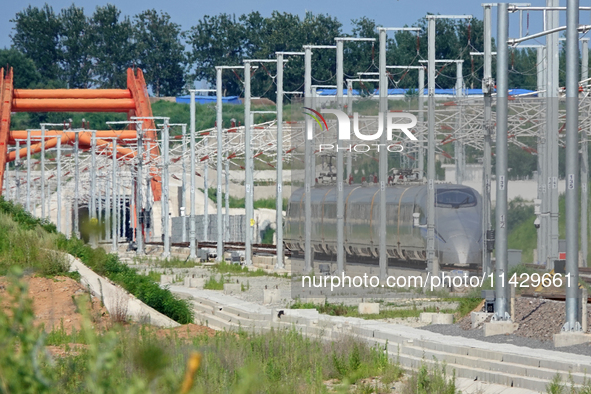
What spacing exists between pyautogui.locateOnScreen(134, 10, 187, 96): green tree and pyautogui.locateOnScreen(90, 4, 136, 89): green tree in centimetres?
158

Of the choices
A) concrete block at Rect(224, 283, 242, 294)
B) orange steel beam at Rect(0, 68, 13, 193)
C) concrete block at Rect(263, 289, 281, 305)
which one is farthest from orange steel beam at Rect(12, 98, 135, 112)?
concrete block at Rect(263, 289, 281, 305)

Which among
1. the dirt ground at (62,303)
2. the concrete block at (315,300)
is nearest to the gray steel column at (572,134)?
the dirt ground at (62,303)

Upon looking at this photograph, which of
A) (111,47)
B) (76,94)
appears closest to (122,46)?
Answer: (111,47)

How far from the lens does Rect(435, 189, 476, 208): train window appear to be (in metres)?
28.6

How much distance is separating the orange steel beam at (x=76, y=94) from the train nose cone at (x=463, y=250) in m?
47.6

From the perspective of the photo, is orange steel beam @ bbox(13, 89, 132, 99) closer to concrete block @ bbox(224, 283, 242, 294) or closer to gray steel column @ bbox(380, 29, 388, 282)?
gray steel column @ bbox(380, 29, 388, 282)

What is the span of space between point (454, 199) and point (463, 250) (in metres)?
1.83

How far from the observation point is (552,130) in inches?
1021

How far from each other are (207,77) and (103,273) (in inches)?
3999

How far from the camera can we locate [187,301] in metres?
22.7

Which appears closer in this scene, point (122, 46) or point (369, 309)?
point (369, 309)

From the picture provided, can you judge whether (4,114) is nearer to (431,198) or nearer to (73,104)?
(73,104)

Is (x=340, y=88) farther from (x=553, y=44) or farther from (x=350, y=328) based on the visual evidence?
(x=350, y=328)

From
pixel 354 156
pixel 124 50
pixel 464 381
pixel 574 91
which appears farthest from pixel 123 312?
pixel 124 50
